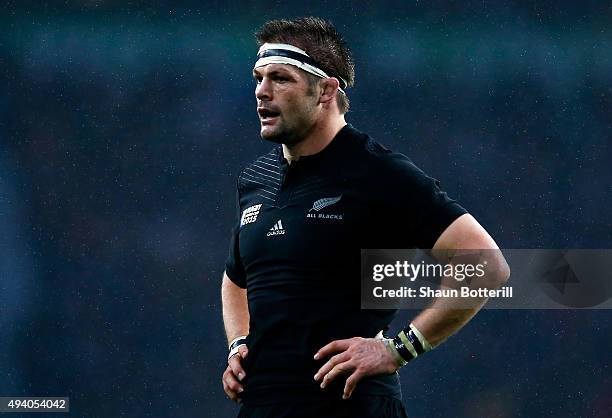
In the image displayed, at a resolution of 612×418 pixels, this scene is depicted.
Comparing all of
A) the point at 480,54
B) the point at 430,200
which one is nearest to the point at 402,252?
the point at 430,200

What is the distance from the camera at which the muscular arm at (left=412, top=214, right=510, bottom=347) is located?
2818mm

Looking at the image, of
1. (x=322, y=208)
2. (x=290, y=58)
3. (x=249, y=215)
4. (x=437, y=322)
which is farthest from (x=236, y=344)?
(x=290, y=58)

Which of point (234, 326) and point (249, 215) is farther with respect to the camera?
point (234, 326)

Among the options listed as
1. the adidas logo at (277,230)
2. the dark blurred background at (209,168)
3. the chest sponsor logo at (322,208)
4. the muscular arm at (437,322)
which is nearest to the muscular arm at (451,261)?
the muscular arm at (437,322)

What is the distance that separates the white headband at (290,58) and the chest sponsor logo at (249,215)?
463mm

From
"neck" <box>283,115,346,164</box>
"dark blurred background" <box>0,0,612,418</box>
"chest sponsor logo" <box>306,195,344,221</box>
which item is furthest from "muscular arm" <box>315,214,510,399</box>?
"dark blurred background" <box>0,0,612,418</box>

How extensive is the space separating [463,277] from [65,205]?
5244mm

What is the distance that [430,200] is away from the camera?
2.88 metres

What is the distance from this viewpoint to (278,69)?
3.15m

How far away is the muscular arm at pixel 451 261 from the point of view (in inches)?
111

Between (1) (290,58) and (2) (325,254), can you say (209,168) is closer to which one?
(1) (290,58)

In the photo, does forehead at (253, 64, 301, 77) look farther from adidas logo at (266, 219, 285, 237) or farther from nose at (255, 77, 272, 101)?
adidas logo at (266, 219, 285, 237)

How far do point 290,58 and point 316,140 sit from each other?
0.29 metres

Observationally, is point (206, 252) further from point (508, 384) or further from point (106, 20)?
point (508, 384)
